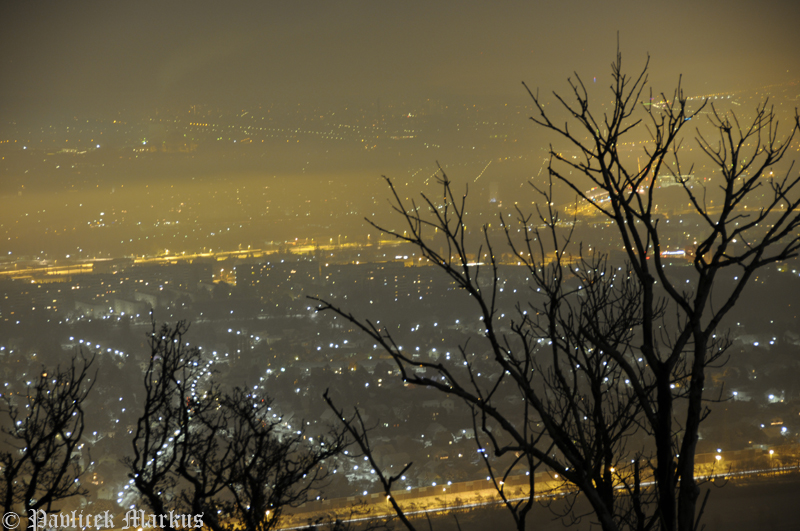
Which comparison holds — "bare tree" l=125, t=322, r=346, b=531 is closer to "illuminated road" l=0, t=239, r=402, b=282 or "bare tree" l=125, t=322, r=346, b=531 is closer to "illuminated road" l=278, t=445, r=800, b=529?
"illuminated road" l=278, t=445, r=800, b=529

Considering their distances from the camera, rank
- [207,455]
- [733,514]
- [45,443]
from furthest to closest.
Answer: [733,514]
[45,443]
[207,455]

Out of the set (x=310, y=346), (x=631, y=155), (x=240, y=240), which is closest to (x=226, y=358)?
(x=310, y=346)

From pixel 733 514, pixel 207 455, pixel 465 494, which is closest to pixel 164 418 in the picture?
pixel 207 455

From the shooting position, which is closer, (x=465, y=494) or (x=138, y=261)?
(x=465, y=494)

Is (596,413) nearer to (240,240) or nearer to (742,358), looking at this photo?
(742,358)

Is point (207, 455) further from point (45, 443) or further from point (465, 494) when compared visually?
point (465, 494)

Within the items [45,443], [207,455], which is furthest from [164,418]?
[45,443]

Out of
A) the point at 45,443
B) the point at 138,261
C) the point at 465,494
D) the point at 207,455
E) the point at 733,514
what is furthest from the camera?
the point at 138,261

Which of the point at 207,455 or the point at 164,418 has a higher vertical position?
the point at 164,418

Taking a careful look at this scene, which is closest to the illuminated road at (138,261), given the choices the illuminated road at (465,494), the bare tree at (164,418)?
the illuminated road at (465,494)

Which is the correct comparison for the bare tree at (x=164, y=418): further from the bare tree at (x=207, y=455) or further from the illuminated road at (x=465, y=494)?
the illuminated road at (x=465, y=494)

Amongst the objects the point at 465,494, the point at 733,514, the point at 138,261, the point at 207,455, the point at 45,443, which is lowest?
the point at 733,514
